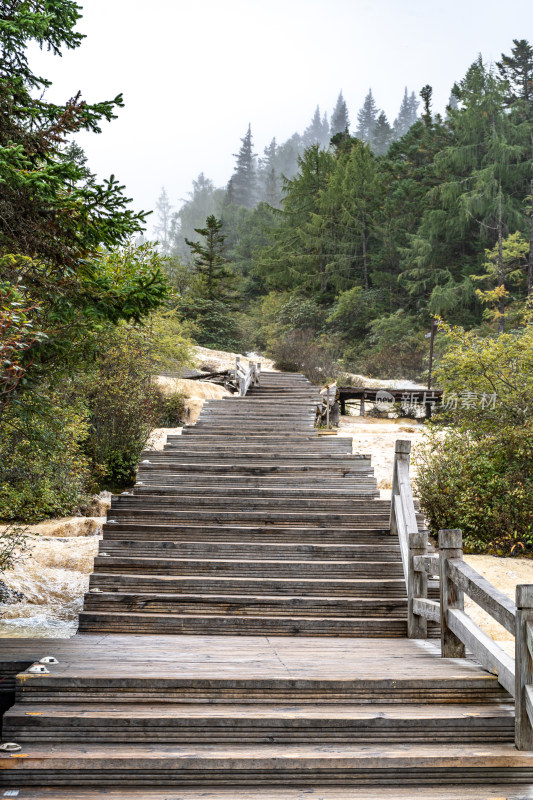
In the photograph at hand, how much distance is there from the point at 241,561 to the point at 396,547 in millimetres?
1695

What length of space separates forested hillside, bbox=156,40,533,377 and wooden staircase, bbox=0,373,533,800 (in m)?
24.8

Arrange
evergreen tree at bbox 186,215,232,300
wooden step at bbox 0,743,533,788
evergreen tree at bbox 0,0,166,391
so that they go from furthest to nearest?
evergreen tree at bbox 186,215,232,300, evergreen tree at bbox 0,0,166,391, wooden step at bbox 0,743,533,788

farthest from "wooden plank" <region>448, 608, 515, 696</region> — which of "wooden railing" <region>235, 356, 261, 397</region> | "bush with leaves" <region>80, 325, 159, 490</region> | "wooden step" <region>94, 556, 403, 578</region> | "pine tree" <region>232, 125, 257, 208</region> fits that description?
"pine tree" <region>232, 125, 257, 208</region>

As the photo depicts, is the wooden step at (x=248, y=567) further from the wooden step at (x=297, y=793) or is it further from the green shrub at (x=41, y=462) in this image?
the wooden step at (x=297, y=793)

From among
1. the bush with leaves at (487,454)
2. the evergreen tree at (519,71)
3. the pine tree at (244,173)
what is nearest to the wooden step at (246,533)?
the bush with leaves at (487,454)

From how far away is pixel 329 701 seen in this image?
161 inches

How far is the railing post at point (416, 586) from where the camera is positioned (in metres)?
5.73

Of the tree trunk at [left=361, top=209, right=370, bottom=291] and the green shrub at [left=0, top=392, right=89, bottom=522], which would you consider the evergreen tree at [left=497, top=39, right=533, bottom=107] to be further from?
the green shrub at [left=0, top=392, right=89, bottom=522]

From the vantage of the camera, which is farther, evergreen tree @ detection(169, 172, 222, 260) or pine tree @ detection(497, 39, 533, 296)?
evergreen tree @ detection(169, 172, 222, 260)

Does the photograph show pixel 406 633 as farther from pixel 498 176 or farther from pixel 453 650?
pixel 498 176

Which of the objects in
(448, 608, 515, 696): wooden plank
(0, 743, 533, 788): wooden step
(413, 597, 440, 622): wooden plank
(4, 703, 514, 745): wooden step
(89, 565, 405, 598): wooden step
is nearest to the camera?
(0, 743, 533, 788): wooden step

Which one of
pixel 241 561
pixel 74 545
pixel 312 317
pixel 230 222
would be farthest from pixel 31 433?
pixel 230 222

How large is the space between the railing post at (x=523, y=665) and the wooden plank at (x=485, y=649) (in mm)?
253

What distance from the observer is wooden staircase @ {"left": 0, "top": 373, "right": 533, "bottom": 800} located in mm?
3441
